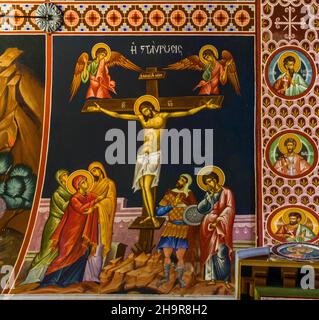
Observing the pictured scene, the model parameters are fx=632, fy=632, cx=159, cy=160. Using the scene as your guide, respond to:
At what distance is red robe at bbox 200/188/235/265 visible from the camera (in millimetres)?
7523

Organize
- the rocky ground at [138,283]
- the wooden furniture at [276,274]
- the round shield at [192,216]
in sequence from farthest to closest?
the round shield at [192,216]
the rocky ground at [138,283]
the wooden furniture at [276,274]

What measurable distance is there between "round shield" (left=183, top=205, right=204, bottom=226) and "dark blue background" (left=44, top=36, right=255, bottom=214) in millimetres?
209

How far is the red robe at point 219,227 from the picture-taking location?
7.52 m

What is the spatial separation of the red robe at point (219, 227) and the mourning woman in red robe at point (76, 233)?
1.29 meters

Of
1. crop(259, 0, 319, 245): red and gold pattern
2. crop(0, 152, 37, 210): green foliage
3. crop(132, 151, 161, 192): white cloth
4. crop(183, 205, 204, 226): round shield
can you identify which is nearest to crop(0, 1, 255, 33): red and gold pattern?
crop(259, 0, 319, 245): red and gold pattern

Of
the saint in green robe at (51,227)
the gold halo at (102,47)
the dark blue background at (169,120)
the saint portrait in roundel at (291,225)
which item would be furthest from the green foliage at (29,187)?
the saint portrait in roundel at (291,225)

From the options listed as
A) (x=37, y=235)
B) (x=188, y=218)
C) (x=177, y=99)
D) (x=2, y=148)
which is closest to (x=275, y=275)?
(x=188, y=218)

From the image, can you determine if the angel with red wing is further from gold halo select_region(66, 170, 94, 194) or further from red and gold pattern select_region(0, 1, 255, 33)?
gold halo select_region(66, 170, 94, 194)

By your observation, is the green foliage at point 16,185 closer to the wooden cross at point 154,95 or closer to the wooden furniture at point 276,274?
the wooden cross at point 154,95

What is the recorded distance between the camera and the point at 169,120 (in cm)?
761

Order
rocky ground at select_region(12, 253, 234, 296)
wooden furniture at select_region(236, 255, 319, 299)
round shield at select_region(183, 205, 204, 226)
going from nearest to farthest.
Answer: wooden furniture at select_region(236, 255, 319, 299) < rocky ground at select_region(12, 253, 234, 296) < round shield at select_region(183, 205, 204, 226)

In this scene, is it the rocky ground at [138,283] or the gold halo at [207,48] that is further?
the gold halo at [207,48]

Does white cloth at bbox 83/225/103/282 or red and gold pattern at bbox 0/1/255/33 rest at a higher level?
red and gold pattern at bbox 0/1/255/33

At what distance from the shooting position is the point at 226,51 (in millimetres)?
7602
